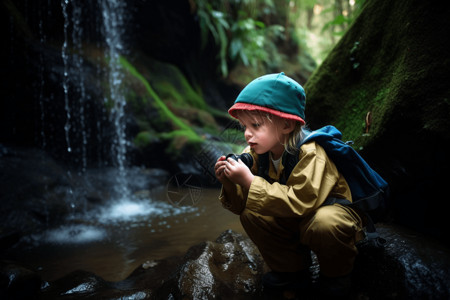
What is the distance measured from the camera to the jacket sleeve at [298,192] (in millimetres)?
1494

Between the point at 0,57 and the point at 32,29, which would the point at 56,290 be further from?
the point at 32,29

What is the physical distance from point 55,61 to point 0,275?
5.31 m

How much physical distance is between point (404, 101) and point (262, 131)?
1.14 metres

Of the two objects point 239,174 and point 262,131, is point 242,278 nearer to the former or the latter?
point 239,174

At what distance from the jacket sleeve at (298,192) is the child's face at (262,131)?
0.24 metres

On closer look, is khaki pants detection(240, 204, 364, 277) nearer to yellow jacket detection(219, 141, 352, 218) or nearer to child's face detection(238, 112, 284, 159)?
yellow jacket detection(219, 141, 352, 218)

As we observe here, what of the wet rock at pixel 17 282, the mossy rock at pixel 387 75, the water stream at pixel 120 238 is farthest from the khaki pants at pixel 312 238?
the wet rock at pixel 17 282

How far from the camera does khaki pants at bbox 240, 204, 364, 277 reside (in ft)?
4.91

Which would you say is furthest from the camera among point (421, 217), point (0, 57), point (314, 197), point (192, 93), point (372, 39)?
point (192, 93)

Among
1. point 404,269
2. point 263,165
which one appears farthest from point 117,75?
point 404,269

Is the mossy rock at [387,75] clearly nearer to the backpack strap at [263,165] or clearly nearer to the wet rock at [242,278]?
the wet rock at [242,278]

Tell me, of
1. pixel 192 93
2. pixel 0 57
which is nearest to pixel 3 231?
pixel 0 57

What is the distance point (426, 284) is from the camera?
1.58m

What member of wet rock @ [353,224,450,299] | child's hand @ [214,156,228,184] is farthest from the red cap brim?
wet rock @ [353,224,450,299]
